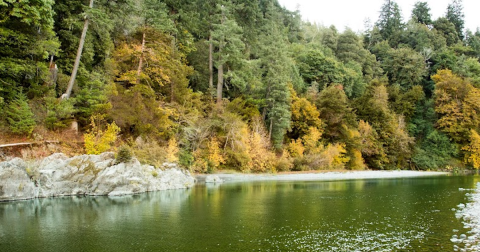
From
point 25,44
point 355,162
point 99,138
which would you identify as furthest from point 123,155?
point 355,162

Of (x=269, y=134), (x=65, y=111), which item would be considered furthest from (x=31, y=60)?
(x=269, y=134)

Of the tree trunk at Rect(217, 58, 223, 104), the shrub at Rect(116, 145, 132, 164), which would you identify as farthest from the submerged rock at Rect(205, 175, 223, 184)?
the tree trunk at Rect(217, 58, 223, 104)

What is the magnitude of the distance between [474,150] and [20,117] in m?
66.8

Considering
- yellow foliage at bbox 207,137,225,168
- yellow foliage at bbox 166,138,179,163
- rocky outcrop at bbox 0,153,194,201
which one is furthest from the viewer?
yellow foliage at bbox 207,137,225,168

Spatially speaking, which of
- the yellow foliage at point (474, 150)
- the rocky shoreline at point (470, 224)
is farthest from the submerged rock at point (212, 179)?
the yellow foliage at point (474, 150)

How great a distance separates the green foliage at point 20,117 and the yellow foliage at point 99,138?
4164mm

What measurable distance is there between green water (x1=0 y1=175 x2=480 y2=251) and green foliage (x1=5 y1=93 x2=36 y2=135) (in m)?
6.72

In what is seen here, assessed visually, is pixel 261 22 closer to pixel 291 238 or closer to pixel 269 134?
pixel 269 134

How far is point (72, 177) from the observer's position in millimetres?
25453

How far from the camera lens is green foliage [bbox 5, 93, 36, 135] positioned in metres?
25.8

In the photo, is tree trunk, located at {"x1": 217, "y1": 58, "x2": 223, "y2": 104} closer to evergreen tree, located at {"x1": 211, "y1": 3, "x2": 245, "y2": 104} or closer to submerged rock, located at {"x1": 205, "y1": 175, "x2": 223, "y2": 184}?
evergreen tree, located at {"x1": 211, "y1": 3, "x2": 245, "y2": 104}

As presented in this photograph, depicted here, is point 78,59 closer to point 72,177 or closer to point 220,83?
point 72,177

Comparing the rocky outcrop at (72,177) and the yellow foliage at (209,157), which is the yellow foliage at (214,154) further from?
the rocky outcrop at (72,177)

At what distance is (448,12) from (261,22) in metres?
70.7
